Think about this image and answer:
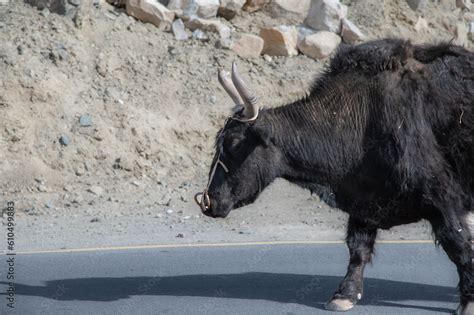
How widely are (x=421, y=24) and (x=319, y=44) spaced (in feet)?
7.80

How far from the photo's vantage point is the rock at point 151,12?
14.8m

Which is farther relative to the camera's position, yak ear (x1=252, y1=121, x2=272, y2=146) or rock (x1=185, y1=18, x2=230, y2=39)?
rock (x1=185, y1=18, x2=230, y2=39)

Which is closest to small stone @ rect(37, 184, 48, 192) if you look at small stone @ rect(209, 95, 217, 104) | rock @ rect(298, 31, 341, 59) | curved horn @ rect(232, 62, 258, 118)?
small stone @ rect(209, 95, 217, 104)

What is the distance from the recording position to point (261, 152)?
291 inches

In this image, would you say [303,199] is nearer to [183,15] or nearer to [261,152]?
[183,15]

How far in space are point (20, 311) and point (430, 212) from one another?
11.2 feet

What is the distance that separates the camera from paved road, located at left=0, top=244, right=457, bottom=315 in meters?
7.74

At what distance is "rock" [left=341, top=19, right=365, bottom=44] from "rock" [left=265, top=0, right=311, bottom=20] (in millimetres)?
762

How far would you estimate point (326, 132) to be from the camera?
734cm

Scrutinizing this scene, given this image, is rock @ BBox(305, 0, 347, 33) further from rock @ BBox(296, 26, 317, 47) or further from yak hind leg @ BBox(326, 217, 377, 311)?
yak hind leg @ BBox(326, 217, 377, 311)

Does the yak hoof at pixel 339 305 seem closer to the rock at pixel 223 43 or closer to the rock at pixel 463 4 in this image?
the rock at pixel 223 43

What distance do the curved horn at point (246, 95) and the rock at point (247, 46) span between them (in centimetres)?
763

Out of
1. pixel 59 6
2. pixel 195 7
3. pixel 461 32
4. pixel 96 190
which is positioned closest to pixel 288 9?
pixel 195 7

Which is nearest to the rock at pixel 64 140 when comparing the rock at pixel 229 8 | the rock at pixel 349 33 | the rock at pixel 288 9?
the rock at pixel 229 8
